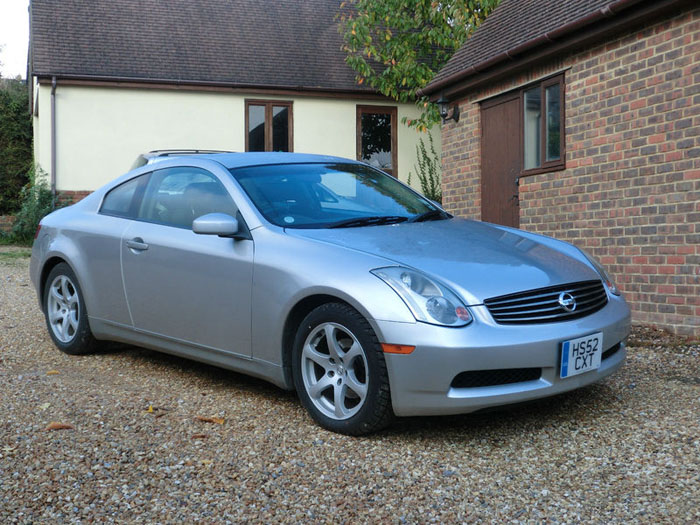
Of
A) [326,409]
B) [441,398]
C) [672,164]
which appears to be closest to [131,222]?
[326,409]

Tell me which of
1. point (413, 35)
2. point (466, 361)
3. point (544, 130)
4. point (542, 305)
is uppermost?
point (413, 35)

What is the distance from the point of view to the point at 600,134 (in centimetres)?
799

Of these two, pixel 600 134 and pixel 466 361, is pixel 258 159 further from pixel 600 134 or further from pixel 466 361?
pixel 600 134

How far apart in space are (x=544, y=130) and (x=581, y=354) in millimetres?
5870

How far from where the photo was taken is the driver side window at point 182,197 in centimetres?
472

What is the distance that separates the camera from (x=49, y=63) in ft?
59.2

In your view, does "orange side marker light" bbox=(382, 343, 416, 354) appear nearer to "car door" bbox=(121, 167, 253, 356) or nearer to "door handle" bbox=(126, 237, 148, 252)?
"car door" bbox=(121, 167, 253, 356)

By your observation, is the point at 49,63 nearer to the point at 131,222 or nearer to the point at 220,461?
the point at 131,222

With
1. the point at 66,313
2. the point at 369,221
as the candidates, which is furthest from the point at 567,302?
the point at 66,313

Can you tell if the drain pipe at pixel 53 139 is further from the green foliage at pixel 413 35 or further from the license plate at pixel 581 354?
the license plate at pixel 581 354

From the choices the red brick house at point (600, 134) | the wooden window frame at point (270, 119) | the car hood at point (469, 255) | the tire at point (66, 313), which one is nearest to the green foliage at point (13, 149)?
the wooden window frame at point (270, 119)

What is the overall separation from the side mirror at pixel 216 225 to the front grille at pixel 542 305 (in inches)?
59.1

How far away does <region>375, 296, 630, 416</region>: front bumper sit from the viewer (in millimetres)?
3473

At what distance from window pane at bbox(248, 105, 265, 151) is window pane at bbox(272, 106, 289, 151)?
0.28 m
